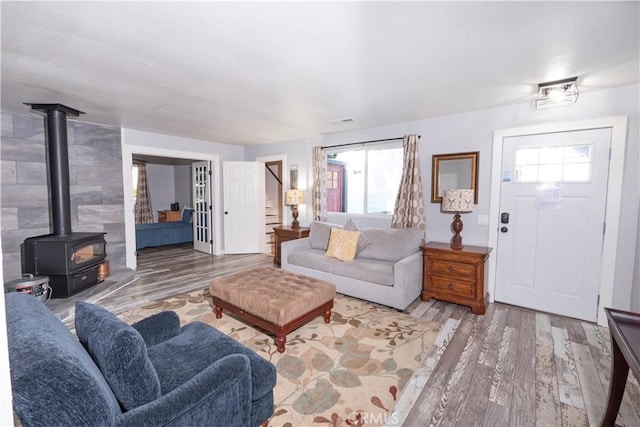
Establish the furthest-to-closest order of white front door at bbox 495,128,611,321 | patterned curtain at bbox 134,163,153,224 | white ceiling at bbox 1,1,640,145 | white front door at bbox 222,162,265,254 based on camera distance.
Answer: patterned curtain at bbox 134,163,153,224 < white front door at bbox 222,162,265,254 < white front door at bbox 495,128,611,321 < white ceiling at bbox 1,1,640,145

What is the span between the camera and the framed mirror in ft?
11.9

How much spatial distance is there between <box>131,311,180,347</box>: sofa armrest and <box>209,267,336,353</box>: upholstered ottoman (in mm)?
713

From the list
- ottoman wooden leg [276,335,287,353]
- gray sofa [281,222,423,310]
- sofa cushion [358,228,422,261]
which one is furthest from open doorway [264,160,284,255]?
ottoman wooden leg [276,335,287,353]

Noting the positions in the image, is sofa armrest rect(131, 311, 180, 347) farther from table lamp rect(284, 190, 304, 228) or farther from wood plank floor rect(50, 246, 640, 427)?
table lamp rect(284, 190, 304, 228)

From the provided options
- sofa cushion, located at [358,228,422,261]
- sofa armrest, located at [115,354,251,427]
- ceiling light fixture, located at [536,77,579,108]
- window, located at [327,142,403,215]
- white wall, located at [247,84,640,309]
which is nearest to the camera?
sofa armrest, located at [115,354,251,427]

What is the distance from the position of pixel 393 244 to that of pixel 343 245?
655mm

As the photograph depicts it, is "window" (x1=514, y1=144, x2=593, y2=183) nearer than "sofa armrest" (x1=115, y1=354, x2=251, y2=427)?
No

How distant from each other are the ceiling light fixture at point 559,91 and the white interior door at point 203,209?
18.1 ft

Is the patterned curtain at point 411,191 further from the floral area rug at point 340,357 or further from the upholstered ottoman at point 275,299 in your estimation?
the upholstered ottoman at point 275,299

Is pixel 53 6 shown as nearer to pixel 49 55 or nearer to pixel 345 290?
pixel 49 55

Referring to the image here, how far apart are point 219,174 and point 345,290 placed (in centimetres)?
388

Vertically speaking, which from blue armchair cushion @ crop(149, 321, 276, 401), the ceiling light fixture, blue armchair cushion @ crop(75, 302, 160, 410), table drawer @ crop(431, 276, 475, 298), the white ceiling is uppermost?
the white ceiling

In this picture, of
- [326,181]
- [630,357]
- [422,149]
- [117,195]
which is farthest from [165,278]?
[630,357]

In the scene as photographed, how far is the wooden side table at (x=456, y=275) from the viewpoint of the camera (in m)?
3.16
